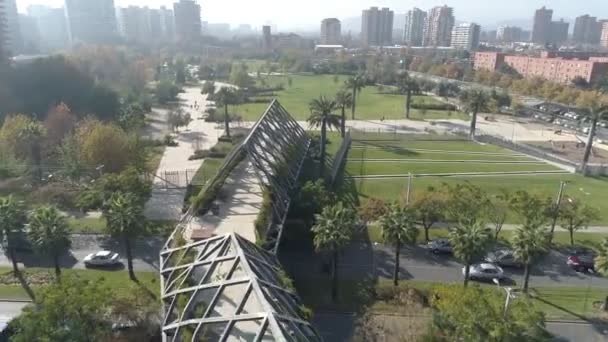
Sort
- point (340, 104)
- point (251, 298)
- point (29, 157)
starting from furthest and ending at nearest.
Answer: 1. point (340, 104)
2. point (29, 157)
3. point (251, 298)

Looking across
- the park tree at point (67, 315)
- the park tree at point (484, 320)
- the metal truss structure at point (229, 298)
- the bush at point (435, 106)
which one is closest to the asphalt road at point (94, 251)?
the metal truss structure at point (229, 298)

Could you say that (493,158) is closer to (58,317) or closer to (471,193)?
(471,193)

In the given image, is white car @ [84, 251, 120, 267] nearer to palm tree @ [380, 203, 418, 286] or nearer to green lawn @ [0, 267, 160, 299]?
green lawn @ [0, 267, 160, 299]

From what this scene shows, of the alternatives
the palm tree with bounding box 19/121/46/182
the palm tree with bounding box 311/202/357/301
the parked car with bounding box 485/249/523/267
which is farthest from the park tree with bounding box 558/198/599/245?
the palm tree with bounding box 19/121/46/182

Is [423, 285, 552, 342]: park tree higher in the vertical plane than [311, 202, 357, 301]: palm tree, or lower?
lower

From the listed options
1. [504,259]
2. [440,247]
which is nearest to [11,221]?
[440,247]

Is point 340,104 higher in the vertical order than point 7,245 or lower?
higher

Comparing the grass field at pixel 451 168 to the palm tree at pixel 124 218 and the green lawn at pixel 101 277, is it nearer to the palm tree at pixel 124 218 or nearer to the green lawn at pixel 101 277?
the green lawn at pixel 101 277

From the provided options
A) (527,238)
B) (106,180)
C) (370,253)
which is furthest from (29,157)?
(527,238)
